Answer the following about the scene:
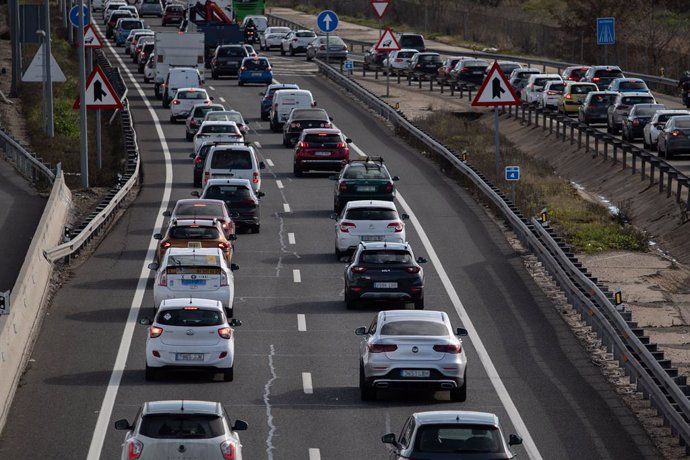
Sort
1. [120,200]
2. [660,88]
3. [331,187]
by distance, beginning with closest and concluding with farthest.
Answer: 1. [120,200]
2. [331,187]
3. [660,88]

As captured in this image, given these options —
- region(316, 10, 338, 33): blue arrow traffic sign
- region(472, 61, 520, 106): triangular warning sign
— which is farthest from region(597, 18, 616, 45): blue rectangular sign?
region(472, 61, 520, 106): triangular warning sign

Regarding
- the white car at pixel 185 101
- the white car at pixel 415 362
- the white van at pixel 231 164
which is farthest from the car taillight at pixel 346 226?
the white car at pixel 185 101

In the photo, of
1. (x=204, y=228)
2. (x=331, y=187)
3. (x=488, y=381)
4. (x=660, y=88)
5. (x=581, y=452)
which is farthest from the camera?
(x=660, y=88)

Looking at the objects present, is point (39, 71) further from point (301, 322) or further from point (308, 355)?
point (308, 355)

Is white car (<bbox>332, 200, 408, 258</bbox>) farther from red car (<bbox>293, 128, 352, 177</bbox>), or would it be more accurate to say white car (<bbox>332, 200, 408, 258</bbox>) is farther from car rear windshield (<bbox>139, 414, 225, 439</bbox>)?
car rear windshield (<bbox>139, 414, 225, 439</bbox>)

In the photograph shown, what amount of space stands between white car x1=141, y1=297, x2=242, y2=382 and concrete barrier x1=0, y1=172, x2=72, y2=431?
2.05 m

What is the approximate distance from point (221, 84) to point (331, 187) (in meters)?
33.4

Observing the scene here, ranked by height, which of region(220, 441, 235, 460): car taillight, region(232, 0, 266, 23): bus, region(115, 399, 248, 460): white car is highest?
region(232, 0, 266, 23): bus

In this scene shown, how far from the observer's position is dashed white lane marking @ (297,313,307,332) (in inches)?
1204

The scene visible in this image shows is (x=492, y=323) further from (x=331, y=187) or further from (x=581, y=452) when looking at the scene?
(x=331, y=187)

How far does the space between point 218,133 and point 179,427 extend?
36.8 m

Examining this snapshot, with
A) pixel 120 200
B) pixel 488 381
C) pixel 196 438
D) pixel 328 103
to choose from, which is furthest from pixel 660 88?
pixel 196 438

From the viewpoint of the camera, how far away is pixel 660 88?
81.1 m

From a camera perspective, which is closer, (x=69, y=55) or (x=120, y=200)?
(x=120, y=200)
